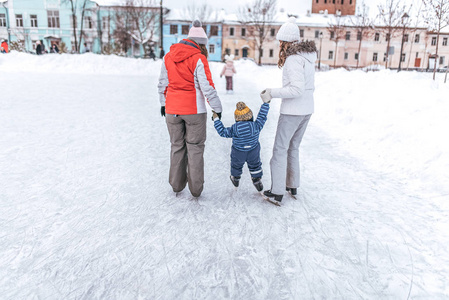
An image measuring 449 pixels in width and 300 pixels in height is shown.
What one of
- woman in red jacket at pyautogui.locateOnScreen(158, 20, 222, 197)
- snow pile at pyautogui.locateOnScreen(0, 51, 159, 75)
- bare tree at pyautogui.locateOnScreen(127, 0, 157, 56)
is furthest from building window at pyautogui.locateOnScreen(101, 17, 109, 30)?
woman in red jacket at pyautogui.locateOnScreen(158, 20, 222, 197)

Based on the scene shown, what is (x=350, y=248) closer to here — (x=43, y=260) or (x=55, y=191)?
(x=43, y=260)

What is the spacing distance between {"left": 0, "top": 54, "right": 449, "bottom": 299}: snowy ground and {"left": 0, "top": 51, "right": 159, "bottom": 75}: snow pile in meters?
15.4

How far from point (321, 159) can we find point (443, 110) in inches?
83.5

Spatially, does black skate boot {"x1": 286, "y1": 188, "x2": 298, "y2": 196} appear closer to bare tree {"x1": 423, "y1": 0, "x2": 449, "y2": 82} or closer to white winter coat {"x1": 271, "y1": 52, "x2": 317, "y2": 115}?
white winter coat {"x1": 271, "y1": 52, "x2": 317, "y2": 115}

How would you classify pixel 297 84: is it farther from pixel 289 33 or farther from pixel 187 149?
pixel 187 149

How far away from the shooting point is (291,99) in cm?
337

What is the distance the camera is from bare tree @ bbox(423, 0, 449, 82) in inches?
367

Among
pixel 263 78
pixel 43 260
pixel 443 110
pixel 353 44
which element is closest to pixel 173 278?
pixel 43 260

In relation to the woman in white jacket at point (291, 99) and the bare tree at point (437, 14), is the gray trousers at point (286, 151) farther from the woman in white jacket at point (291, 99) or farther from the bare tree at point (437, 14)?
the bare tree at point (437, 14)

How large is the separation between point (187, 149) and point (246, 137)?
23.8 inches

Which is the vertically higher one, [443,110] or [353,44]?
[353,44]

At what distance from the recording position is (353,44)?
1907 inches

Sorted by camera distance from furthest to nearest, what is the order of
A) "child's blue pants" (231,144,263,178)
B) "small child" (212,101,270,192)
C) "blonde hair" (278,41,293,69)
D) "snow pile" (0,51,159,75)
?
"snow pile" (0,51,159,75)
"child's blue pants" (231,144,263,178)
"small child" (212,101,270,192)
"blonde hair" (278,41,293,69)

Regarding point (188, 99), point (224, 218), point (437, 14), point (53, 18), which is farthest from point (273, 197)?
point (53, 18)
